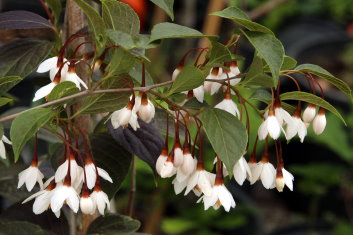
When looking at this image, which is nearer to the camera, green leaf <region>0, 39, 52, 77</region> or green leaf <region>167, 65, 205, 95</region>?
green leaf <region>167, 65, 205, 95</region>

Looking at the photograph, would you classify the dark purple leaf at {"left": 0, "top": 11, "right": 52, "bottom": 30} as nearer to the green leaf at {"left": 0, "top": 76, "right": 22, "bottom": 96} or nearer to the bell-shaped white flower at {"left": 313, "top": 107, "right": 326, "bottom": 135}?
the green leaf at {"left": 0, "top": 76, "right": 22, "bottom": 96}

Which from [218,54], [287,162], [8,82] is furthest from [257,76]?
[287,162]

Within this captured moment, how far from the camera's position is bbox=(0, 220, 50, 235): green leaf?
81 centimetres

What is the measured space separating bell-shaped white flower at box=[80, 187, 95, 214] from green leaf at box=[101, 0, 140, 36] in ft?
0.52

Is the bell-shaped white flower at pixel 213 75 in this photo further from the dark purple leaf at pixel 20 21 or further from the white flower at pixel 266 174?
the dark purple leaf at pixel 20 21

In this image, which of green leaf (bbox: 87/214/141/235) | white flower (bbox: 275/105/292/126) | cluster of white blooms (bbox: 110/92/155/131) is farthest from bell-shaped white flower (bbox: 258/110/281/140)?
green leaf (bbox: 87/214/141/235)

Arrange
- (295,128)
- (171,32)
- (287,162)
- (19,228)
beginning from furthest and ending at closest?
1. (287,162)
2. (19,228)
3. (295,128)
4. (171,32)

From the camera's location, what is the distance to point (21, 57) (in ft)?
2.60

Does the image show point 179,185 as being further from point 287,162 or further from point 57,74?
point 287,162

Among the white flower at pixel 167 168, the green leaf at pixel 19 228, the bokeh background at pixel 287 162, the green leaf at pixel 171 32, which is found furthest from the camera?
the bokeh background at pixel 287 162

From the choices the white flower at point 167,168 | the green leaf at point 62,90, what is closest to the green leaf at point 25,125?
the green leaf at point 62,90

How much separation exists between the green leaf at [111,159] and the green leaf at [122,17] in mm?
177

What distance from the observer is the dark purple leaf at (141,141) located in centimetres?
76

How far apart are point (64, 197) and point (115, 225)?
0.58 ft
